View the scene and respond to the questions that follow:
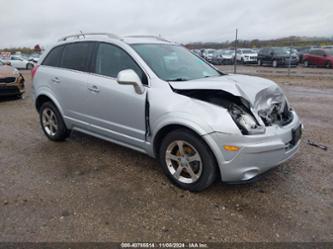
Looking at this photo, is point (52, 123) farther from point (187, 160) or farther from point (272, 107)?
point (272, 107)

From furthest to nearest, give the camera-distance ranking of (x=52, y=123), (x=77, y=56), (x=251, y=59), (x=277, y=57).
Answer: (x=251, y=59), (x=277, y=57), (x=52, y=123), (x=77, y=56)

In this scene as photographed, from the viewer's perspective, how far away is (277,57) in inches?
894

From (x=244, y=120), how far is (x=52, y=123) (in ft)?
11.2

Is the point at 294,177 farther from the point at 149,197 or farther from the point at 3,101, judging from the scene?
the point at 3,101

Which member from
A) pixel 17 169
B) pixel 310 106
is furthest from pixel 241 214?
pixel 310 106

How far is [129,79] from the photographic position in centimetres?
309


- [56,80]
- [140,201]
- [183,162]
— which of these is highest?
[56,80]

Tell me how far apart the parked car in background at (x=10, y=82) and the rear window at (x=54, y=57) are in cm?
458

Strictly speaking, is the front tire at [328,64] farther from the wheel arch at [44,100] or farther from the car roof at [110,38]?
the wheel arch at [44,100]

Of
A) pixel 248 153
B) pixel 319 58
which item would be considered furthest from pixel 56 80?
pixel 319 58

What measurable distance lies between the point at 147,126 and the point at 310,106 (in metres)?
5.94

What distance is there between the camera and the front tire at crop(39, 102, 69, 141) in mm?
4617

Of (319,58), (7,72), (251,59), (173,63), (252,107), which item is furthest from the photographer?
(251,59)

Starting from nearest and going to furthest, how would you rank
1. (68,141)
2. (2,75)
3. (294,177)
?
(294,177) < (68,141) < (2,75)
